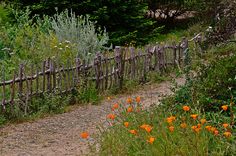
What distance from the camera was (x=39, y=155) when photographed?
6398 millimetres

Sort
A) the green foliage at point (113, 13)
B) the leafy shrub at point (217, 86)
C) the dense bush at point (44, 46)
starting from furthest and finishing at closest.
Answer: the green foliage at point (113, 13)
the dense bush at point (44, 46)
the leafy shrub at point (217, 86)

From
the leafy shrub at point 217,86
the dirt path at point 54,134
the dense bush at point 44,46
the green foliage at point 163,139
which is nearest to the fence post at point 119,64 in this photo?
the dense bush at point 44,46

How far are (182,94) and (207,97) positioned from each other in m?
0.45

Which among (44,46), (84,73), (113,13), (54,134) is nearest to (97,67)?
(84,73)

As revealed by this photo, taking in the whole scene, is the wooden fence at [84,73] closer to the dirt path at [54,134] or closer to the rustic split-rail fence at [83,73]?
the rustic split-rail fence at [83,73]

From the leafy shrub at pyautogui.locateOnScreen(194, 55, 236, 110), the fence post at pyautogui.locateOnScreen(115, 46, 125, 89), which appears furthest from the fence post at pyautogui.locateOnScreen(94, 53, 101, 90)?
the leafy shrub at pyautogui.locateOnScreen(194, 55, 236, 110)

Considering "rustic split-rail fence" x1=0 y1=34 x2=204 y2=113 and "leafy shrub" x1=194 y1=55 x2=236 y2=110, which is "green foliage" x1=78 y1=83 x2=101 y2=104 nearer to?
"rustic split-rail fence" x1=0 y1=34 x2=204 y2=113

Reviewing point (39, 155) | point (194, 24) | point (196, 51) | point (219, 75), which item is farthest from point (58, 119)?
point (194, 24)

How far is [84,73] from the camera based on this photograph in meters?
9.48

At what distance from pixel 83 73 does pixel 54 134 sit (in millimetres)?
2277

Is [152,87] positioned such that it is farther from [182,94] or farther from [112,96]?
[182,94]

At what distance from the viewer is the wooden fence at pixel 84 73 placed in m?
8.24

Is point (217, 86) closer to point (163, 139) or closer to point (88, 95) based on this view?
point (163, 139)

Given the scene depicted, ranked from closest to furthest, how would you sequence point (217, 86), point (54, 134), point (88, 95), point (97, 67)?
point (217, 86), point (54, 134), point (88, 95), point (97, 67)
